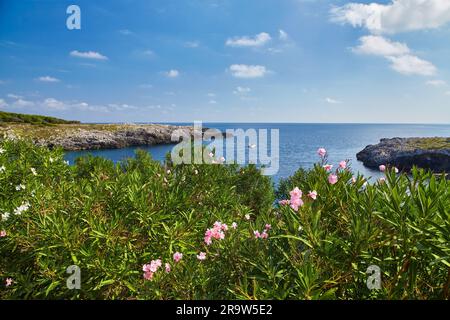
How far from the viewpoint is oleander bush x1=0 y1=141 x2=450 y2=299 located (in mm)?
2500

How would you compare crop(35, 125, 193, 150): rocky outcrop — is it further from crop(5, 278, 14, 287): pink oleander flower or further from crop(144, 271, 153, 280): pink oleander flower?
crop(144, 271, 153, 280): pink oleander flower

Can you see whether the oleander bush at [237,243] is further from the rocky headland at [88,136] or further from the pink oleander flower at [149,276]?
the rocky headland at [88,136]

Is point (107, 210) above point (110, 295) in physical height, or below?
above

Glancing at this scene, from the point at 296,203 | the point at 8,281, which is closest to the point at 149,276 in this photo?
the point at 296,203

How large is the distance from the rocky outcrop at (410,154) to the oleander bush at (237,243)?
39055 millimetres

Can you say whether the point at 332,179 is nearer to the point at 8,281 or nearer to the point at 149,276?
the point at 149,276

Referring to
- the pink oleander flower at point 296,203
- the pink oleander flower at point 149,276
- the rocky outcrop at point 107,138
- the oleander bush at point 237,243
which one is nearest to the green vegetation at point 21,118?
the rocky outcrop at point 107,138

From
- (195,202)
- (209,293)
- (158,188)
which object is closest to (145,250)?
(158,188)

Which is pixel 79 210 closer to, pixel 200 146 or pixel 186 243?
pixel 186 243

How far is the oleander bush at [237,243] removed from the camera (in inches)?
98.4

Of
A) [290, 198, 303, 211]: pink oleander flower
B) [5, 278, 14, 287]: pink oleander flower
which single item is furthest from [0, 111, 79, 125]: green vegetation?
[290, 198, 303, 211]: pink oleander flower

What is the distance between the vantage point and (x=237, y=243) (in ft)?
11.0

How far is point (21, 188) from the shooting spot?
19.4ft

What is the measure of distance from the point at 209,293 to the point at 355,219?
5.08 ft
